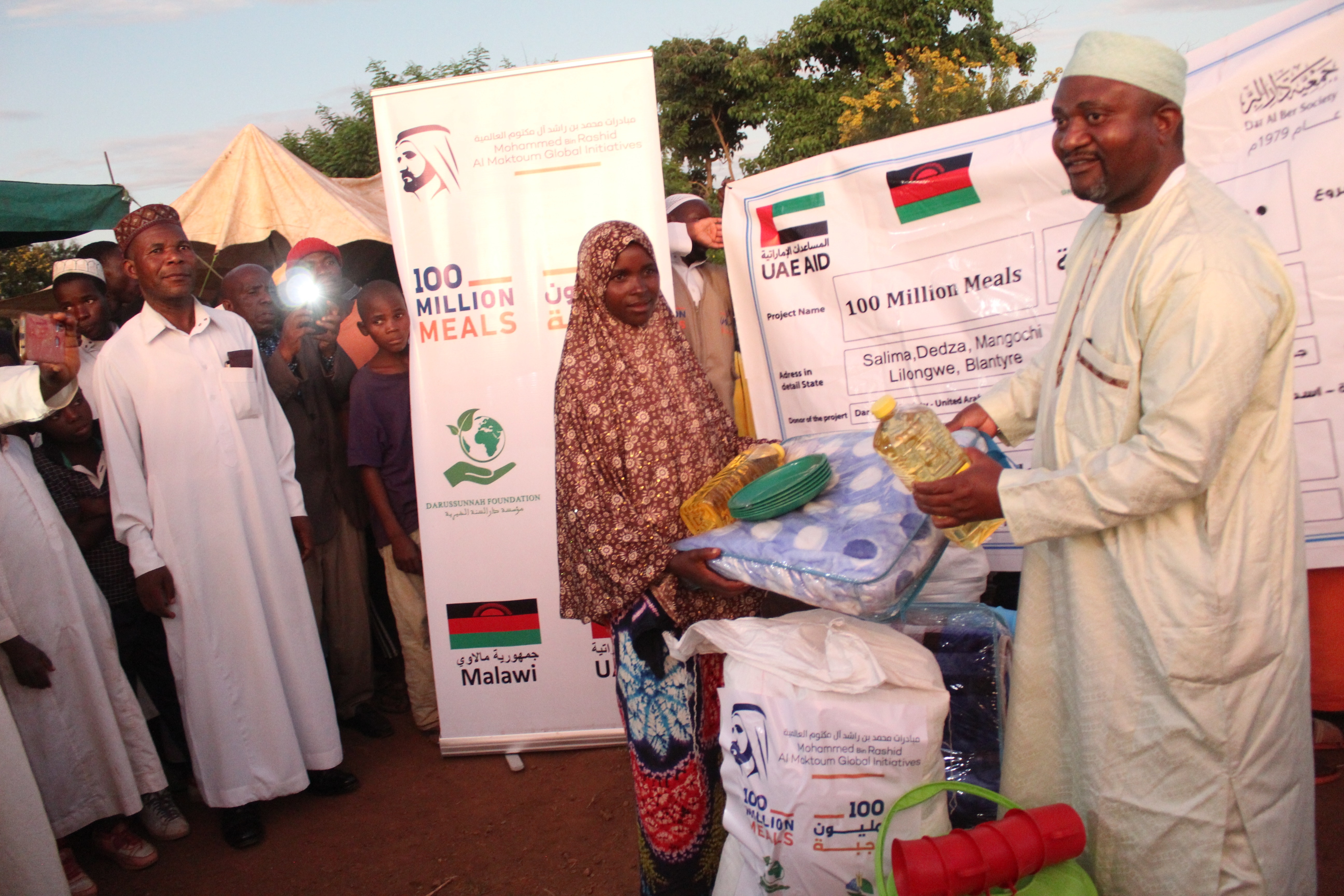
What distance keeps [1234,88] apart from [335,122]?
21.1 m

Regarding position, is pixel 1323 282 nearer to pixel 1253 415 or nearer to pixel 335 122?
pixel 1253 415

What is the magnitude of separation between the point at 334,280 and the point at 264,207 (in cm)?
312

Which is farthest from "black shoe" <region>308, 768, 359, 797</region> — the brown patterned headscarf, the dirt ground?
the brown patterned headscarf

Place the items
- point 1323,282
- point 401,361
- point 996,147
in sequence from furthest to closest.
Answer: point 401,361, point 996,147, point 1323,282

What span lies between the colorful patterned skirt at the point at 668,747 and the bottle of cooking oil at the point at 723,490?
279 millimetres

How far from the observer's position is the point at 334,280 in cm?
504

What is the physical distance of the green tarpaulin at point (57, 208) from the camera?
23.1 feet

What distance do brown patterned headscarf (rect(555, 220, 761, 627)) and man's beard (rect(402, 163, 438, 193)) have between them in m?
1.46

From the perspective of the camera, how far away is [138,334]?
3404 millimetres

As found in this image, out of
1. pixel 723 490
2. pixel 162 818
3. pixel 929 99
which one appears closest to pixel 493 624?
pixel 162 818

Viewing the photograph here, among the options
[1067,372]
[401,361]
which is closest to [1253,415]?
[1067,372]

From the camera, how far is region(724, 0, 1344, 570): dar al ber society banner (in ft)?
9.18

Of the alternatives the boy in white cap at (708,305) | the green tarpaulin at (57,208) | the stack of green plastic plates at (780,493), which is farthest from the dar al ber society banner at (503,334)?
the green tarpaulin at (57,208)

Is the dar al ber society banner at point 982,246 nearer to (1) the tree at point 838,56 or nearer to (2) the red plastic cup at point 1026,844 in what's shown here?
(2) the red plastic cup at point 1026,844
